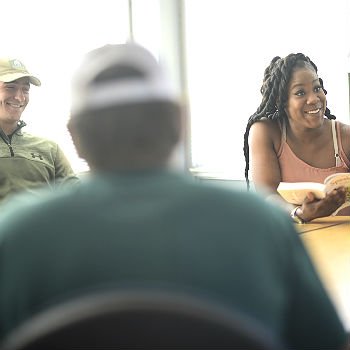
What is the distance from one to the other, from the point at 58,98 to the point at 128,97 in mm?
3064

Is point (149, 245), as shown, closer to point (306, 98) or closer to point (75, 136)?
point (75, 136)

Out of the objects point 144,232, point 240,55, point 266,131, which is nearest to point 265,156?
point 266,131

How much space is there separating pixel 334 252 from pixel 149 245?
1.16 m

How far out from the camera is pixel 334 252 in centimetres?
169

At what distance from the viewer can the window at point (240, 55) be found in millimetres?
3580

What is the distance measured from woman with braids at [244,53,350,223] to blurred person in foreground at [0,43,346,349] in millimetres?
1664

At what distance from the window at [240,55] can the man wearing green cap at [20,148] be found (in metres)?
1.35

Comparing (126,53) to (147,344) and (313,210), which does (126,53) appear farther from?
(313,210)

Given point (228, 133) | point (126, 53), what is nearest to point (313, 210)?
point (126, 53)

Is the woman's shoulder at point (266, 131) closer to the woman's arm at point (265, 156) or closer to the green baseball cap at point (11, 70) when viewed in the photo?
the woman's arm at point (265, 156)

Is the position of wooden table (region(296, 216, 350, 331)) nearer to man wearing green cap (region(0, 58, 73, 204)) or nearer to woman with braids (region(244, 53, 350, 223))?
woman with braids (region(244, 53, 350, 223))

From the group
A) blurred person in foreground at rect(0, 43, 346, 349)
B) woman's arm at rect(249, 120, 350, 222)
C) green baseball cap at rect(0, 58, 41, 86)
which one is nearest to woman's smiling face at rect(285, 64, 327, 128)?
woman's arm at rect(249, 120, 350, 222)

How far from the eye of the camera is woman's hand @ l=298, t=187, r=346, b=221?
2068 mm

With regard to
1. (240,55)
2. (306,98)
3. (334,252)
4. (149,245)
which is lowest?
(334,252)
